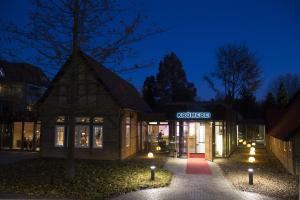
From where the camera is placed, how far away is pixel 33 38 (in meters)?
13.8

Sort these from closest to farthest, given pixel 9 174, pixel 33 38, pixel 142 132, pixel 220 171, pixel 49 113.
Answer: pixel 33 38 < pixel 9 174 < pixel 220 171 < pixel 49 113 < pixel 142 132

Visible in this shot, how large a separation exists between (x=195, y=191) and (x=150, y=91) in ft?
136

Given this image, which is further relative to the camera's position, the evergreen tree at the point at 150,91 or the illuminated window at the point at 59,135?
the evergreen tree at the point at 150,91

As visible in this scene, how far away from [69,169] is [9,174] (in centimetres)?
319

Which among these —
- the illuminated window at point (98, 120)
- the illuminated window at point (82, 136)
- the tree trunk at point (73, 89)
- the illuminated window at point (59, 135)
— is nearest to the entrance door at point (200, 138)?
the illuminated window at point (98, 120)

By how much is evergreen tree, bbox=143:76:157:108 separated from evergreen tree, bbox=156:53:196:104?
0.77 m

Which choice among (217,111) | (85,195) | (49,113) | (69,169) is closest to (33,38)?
(69,169)

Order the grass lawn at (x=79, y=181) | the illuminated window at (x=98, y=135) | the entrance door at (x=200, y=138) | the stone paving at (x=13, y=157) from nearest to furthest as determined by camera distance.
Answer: the grass lawn at (x=79, y=181) < the stone paving at (x=13, y=157) < the illuminated window at (x=98, y=135) < the entrance door at (x=200, y=138)

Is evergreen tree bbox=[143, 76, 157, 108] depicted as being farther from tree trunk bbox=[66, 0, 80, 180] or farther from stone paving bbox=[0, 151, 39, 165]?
tree trunk bbox=[66, 0, 80, 180]

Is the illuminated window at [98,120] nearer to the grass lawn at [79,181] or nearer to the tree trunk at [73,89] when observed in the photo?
the grass lawn at [79,181]

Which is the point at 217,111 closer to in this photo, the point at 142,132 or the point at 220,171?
the point at 220,171

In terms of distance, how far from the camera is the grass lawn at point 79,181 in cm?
1242

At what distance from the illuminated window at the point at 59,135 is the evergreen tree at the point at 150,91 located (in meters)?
28.7

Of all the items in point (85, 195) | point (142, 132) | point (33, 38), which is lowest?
point (85, 195)
